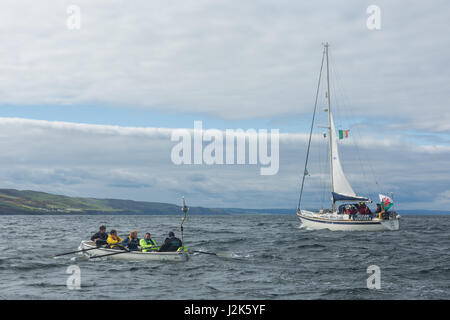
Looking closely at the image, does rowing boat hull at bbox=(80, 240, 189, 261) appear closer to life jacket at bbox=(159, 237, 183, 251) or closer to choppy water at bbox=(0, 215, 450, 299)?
choppy water at bbox=(0, 215, 450, 299)

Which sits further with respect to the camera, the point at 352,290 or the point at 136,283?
the point at 136,283

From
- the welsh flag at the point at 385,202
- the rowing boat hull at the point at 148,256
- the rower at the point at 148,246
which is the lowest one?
the rowing boat hull at the point at 148,256

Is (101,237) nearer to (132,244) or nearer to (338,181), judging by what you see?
(132,244)

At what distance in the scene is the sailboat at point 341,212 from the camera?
55500 mm

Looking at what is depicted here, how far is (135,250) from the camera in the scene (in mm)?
32062

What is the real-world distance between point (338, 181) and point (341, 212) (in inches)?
184

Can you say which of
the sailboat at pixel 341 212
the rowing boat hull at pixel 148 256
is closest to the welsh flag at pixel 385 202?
the sailboat at pixel 341 212

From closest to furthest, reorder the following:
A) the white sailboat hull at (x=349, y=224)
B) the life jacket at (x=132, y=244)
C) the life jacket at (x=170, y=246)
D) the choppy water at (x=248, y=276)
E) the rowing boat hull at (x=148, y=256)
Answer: the choppy water at (x=248, y=276), the rowing boat hull at (x=148, y=256), the life jacket at (x=170, y=246), the life jacket at (x=132, y=244), the white sailboat hull at (x=349, y=224)

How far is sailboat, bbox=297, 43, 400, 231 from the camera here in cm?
5550

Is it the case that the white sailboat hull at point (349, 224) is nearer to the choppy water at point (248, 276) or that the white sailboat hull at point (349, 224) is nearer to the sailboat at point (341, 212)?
the sailboat at point (341, 212)

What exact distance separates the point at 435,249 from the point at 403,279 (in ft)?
58.3
